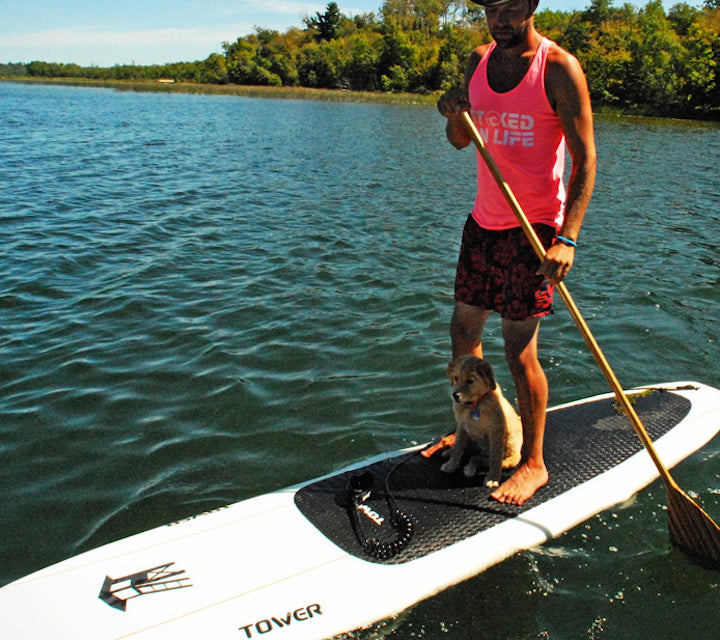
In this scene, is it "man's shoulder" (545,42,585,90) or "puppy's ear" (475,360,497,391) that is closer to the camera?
"man's shoulder" (545,42,585,90)

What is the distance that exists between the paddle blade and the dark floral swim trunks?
64.4 inches

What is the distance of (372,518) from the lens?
165 inches

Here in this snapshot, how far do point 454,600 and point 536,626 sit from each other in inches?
20.9

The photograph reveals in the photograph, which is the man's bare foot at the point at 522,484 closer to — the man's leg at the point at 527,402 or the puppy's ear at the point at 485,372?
the man's leg at the point at 527,402

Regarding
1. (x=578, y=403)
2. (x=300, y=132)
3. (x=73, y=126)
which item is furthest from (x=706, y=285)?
(x=73, y=126)

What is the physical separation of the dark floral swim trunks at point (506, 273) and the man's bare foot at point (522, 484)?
1.20 meters

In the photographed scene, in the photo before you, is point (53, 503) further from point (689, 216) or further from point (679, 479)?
point (689, 216)

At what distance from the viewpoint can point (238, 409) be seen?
626cm

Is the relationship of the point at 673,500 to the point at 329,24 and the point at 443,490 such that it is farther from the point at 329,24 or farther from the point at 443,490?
the point at 329,24

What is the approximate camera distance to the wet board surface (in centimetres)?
340

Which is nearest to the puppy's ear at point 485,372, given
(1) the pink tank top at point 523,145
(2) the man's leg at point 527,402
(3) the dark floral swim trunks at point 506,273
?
(2) the man's leg at point 527,402

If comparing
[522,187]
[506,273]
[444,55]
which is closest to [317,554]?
[506,273]

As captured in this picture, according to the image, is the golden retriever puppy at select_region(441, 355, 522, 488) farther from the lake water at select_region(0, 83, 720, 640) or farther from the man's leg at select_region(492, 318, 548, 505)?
the lake water at select_region(0, 83, 720, 640)

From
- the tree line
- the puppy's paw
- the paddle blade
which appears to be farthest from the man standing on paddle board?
the tree line
